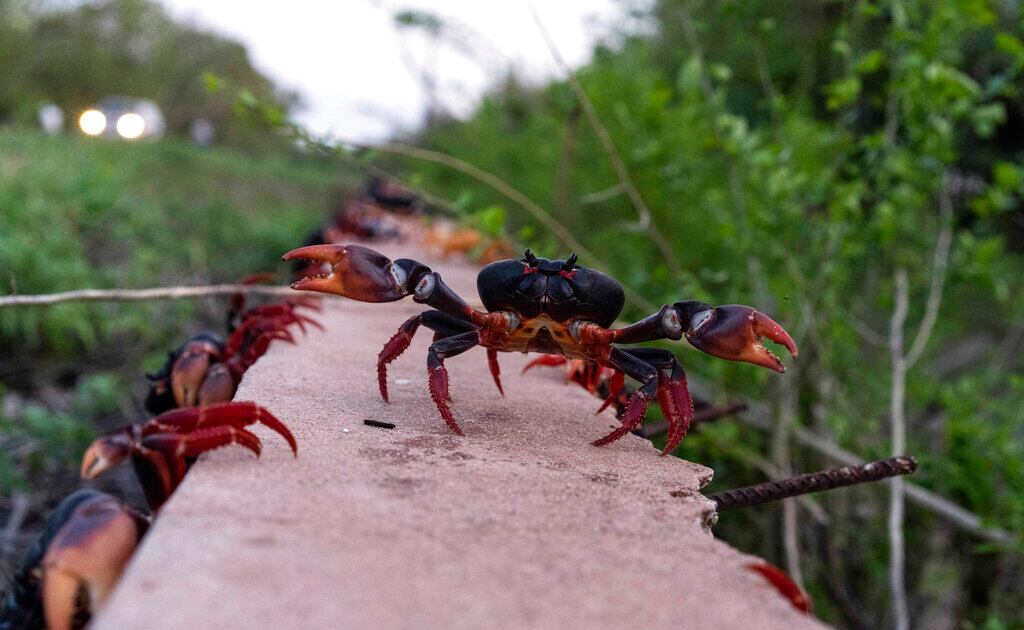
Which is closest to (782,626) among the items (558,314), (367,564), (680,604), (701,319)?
(680,604)

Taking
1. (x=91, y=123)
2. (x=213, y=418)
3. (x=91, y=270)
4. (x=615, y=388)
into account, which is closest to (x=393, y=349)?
(x=615, y=388)

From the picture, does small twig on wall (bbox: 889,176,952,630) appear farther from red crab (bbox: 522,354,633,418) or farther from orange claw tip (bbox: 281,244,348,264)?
orange claw tip (bbox: 281,244,348,264)

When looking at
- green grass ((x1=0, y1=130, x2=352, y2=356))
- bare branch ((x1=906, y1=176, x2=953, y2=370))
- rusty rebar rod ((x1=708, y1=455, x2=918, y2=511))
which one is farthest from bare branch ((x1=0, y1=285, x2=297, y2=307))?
bare branch ((x1=906, y1=176, x2=953, y2=370))

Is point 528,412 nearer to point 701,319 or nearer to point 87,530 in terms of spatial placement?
point 701,319

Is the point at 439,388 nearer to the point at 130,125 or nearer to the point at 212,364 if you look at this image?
the point at 212,364

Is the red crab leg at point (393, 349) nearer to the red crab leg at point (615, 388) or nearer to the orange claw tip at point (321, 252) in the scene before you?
the orange claw tip at point (321, 252)

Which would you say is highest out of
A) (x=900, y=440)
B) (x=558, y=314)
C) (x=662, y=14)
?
(x=662, y=14)
